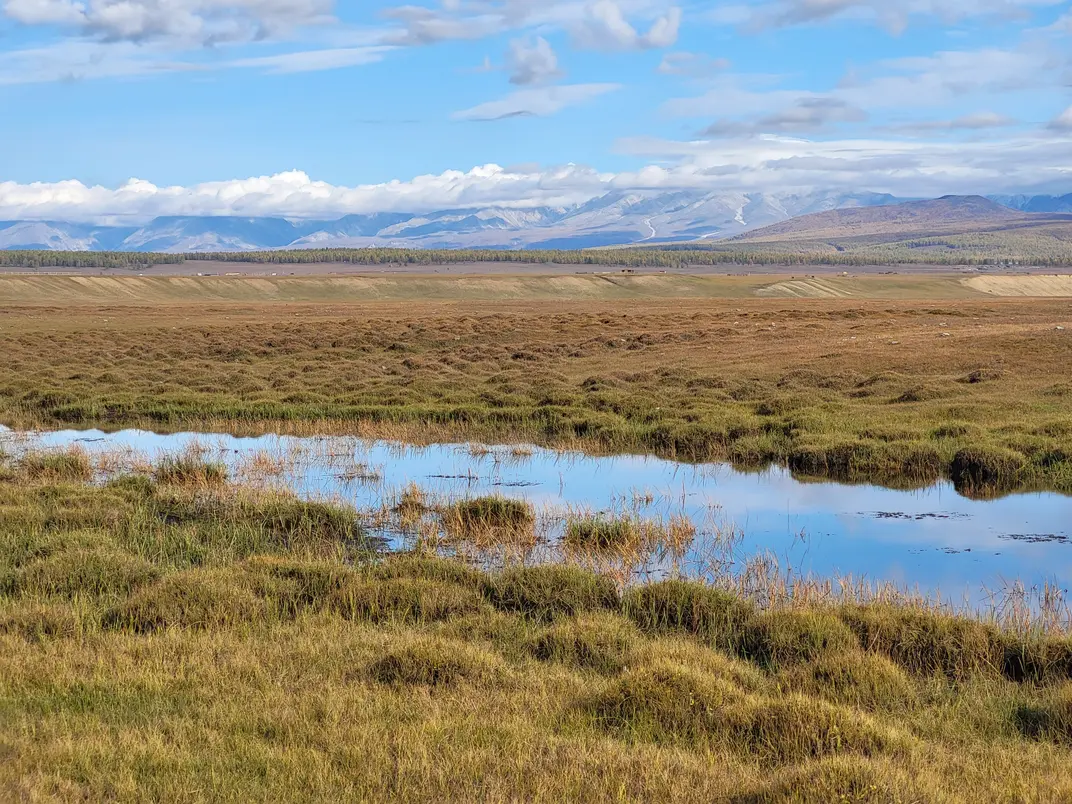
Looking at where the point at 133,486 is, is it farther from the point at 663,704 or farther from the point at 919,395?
the point at 919,395

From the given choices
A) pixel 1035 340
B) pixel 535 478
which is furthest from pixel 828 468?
pixel 1035 340

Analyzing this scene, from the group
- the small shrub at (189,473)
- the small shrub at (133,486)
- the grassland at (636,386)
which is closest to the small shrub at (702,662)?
the small shrub at (133,486)

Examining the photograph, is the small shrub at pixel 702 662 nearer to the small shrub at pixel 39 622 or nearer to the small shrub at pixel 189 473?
the small shrub at pixel 39 622

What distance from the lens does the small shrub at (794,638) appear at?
11.6 metres

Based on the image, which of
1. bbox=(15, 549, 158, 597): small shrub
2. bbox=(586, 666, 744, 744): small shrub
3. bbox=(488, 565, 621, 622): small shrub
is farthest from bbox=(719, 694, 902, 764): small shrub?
bbox=(15, 549, 158, 597): small shrub

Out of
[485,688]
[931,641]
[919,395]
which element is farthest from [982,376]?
[485,688]

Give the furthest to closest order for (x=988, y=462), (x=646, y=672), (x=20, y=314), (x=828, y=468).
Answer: (x=20, y=314)
(x=828, y=468)
(x=988, y=462)
(x=646, y=672)

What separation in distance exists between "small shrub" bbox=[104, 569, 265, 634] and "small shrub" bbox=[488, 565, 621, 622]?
3090 millimetres

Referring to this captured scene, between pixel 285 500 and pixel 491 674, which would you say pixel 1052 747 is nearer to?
pixel 491 674

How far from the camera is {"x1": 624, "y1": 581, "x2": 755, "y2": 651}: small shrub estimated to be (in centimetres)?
1279

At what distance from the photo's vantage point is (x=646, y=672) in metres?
9.97

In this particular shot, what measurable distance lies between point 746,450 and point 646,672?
18.0m

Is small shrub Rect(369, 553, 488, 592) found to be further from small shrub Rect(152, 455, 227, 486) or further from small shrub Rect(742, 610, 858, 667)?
small shrub Rect(152, 455, 227, 486)

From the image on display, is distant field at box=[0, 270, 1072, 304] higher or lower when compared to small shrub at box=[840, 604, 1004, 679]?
higher
